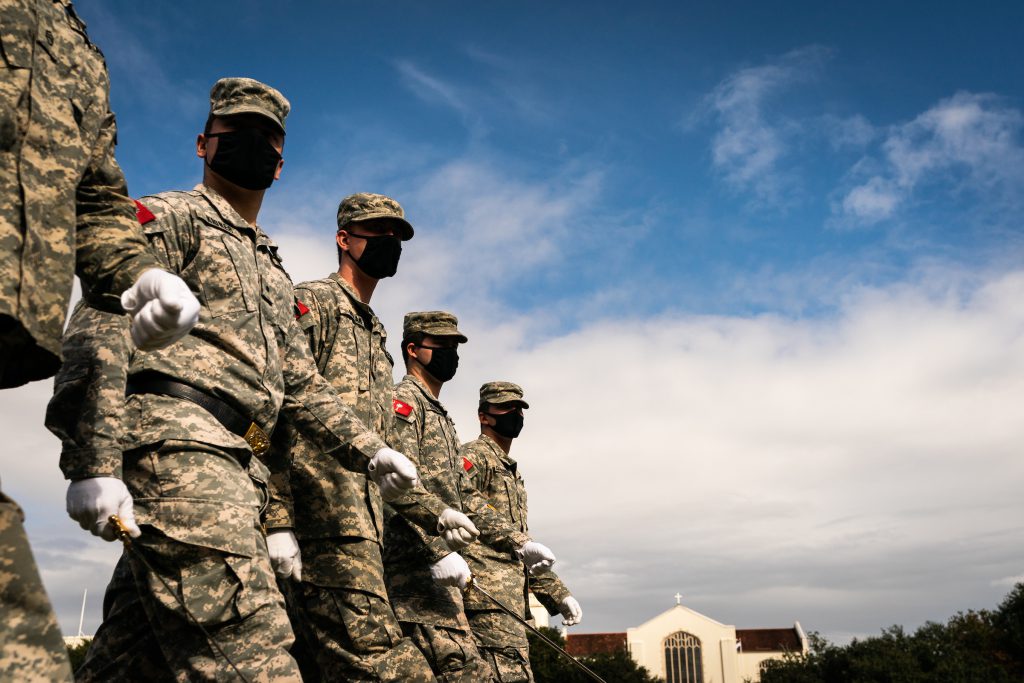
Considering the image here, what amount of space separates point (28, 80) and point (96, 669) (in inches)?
86.9

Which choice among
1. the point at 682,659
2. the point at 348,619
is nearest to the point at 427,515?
the point at 348,619

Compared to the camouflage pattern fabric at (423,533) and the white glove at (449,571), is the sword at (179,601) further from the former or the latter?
the white glove at (449,571)

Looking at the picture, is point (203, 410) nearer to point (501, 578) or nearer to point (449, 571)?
point (449, 571)

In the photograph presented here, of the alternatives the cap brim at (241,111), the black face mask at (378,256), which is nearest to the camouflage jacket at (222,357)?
the cap brim at (241,111)

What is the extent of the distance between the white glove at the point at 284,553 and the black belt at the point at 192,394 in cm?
80

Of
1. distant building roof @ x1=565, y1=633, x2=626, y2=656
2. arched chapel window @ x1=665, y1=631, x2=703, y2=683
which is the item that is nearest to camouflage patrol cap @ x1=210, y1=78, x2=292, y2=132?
distant building roof @ x1=565, y1=633, x2=626, y2=656

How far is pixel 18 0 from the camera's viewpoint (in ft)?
8.63

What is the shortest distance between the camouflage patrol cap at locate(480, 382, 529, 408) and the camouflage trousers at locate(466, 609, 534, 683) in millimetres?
2473

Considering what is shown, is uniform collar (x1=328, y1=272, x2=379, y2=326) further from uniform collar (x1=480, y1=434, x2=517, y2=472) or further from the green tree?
the green tree

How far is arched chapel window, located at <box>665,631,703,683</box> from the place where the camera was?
78.6 m

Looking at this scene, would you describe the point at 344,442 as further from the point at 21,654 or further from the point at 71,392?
the point at 21,654

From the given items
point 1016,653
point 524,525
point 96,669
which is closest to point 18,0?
point 96,669

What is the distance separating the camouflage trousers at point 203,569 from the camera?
3375 millimetres

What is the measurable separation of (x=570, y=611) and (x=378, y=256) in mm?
4648
